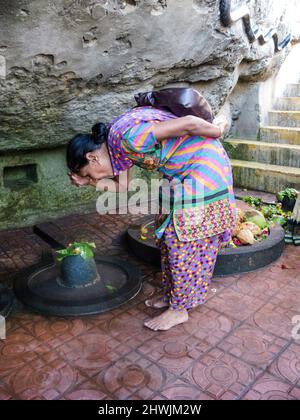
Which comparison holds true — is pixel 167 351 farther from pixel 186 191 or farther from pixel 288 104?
pixel 288 104

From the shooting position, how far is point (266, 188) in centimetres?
559

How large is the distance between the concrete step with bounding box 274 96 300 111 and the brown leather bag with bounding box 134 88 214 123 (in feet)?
16.5

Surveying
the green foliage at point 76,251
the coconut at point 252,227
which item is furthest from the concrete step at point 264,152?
the green foliage at point 76,251

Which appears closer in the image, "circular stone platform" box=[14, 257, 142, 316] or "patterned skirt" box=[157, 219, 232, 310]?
"patterned skirt" box=[157, 219, 232, 310]

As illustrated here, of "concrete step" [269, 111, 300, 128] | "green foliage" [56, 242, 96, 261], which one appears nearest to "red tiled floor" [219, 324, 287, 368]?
"green foliage" [56, 242, 96, 261]

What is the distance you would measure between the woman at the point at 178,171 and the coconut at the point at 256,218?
129cm

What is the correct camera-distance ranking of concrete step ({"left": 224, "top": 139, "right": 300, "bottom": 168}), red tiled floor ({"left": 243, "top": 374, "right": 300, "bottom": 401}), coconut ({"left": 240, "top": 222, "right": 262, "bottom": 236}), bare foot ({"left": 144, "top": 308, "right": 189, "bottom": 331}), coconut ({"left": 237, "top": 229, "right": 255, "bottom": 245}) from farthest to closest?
concrete step ({"left": 224, "top": 139, "right": 300, "bottom": 168}) < coconut ({"left": 240, "top": 222, "right": 262, "bottom": 236}) < coconut ({"left": 237, "top": 229, "right": 255, "bottom": 245}) < bare foot ({"left": 144, "top": 308, "right": 189, "bottom": 331}) < red tiled floor ({"left": 243, "top": 374, "right": 300, "bottom": 401})

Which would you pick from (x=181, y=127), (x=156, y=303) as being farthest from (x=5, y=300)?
(x=181, y=127)

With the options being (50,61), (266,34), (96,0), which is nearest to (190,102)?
(96,0)

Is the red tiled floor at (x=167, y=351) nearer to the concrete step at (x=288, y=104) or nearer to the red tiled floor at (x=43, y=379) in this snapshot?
the red tiled floor at (x=43, y=379)

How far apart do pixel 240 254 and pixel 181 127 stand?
1.53m

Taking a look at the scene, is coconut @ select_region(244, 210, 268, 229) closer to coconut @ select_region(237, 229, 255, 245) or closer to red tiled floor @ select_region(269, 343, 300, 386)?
coconut @ select_region(237, 229, 255, 245)

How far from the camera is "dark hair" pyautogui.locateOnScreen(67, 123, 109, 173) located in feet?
7.54
